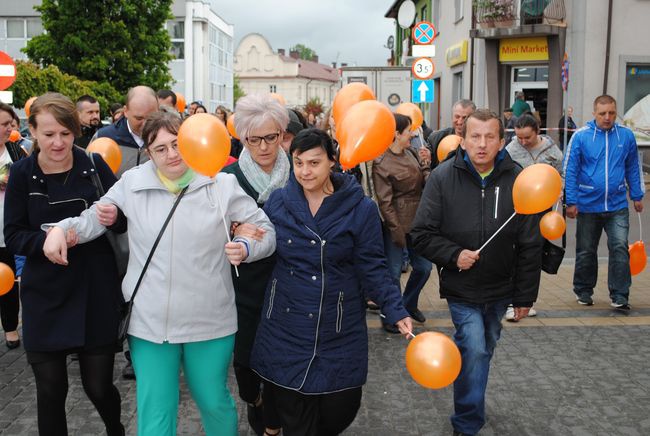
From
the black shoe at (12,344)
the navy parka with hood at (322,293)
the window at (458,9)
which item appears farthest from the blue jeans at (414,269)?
the window at (458,9)

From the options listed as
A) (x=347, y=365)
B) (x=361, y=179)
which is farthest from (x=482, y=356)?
(x=361, y=179)

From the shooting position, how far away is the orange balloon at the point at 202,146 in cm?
A: 316

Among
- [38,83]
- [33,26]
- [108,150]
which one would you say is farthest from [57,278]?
[33,26]

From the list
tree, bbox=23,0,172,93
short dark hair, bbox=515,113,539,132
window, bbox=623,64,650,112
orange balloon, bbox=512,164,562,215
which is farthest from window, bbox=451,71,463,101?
orange balloon, bbox=512,164,562,215

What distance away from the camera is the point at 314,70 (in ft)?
397

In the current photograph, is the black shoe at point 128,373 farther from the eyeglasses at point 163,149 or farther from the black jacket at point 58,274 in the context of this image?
the eyeglasses at point 163,149

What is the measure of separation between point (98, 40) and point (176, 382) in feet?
113

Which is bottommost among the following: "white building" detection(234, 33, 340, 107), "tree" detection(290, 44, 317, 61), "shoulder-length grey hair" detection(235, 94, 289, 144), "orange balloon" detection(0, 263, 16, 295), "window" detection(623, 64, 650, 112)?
"orange balloon" detection(0, 263, 16, 295)

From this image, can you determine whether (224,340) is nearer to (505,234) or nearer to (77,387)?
(505,234)

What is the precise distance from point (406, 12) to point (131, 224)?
1483 cm

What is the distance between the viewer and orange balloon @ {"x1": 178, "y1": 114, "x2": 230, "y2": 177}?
316 cm

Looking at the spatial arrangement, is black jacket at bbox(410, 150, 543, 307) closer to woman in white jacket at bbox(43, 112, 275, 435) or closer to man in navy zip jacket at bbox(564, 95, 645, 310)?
woman in white jacket at bbox(43, 112, 275, 435)

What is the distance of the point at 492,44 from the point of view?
21078mm

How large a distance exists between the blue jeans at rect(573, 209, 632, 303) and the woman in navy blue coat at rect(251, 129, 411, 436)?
426 centimetres
